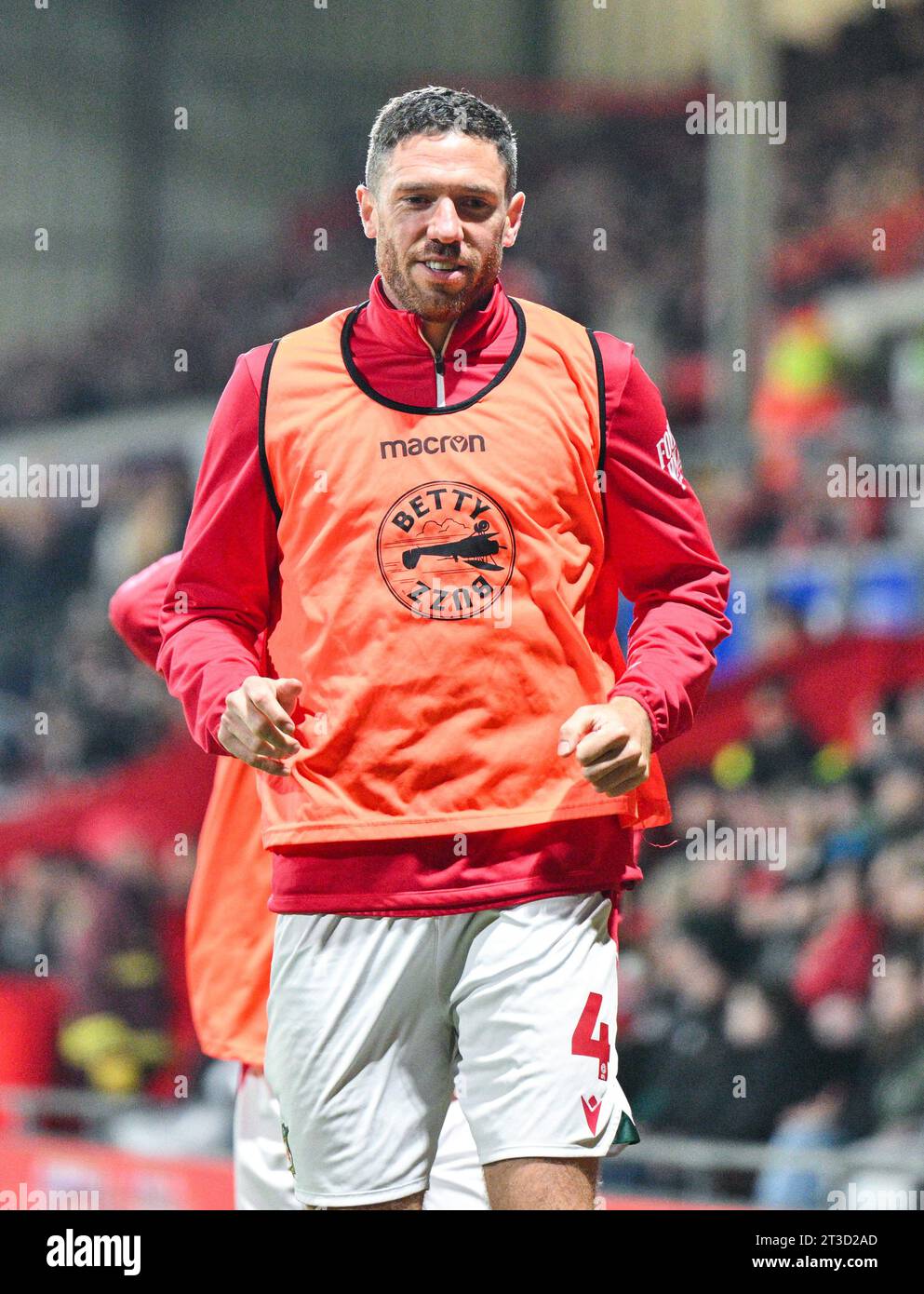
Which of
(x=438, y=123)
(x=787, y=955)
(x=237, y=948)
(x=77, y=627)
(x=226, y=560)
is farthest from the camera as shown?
(x=77, y=627)

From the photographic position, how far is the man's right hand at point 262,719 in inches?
84.0

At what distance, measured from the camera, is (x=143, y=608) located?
3104 mm

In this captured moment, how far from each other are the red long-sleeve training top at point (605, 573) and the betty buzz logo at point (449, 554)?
0.17 meters

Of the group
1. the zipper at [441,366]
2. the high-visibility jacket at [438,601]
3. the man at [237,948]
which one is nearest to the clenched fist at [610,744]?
the high-visibility jacket at [438,601]

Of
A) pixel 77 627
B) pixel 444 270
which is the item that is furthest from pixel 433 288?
pixel 77 627

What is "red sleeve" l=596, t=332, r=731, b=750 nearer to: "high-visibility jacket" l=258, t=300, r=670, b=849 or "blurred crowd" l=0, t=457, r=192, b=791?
"high-visibility jacket" l=258, t=300, r=670, b=849

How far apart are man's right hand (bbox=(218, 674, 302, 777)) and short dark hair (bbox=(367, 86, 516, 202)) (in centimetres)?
71

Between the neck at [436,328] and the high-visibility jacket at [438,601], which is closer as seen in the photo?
the high-visibility jacket at [438,601]

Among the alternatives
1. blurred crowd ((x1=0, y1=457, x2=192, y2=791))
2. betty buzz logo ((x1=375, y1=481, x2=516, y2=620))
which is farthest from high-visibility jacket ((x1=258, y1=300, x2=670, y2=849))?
blurred crowd ((x1=0, y1=457, x2=192, y2=791))

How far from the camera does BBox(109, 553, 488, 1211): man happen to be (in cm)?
306

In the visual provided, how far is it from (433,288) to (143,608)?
40.2 inches

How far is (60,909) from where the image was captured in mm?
8531

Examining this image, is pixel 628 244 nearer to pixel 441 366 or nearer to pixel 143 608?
pixel 143 608

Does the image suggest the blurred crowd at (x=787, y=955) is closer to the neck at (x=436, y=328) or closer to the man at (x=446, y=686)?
the man at (x=446, y=686)
